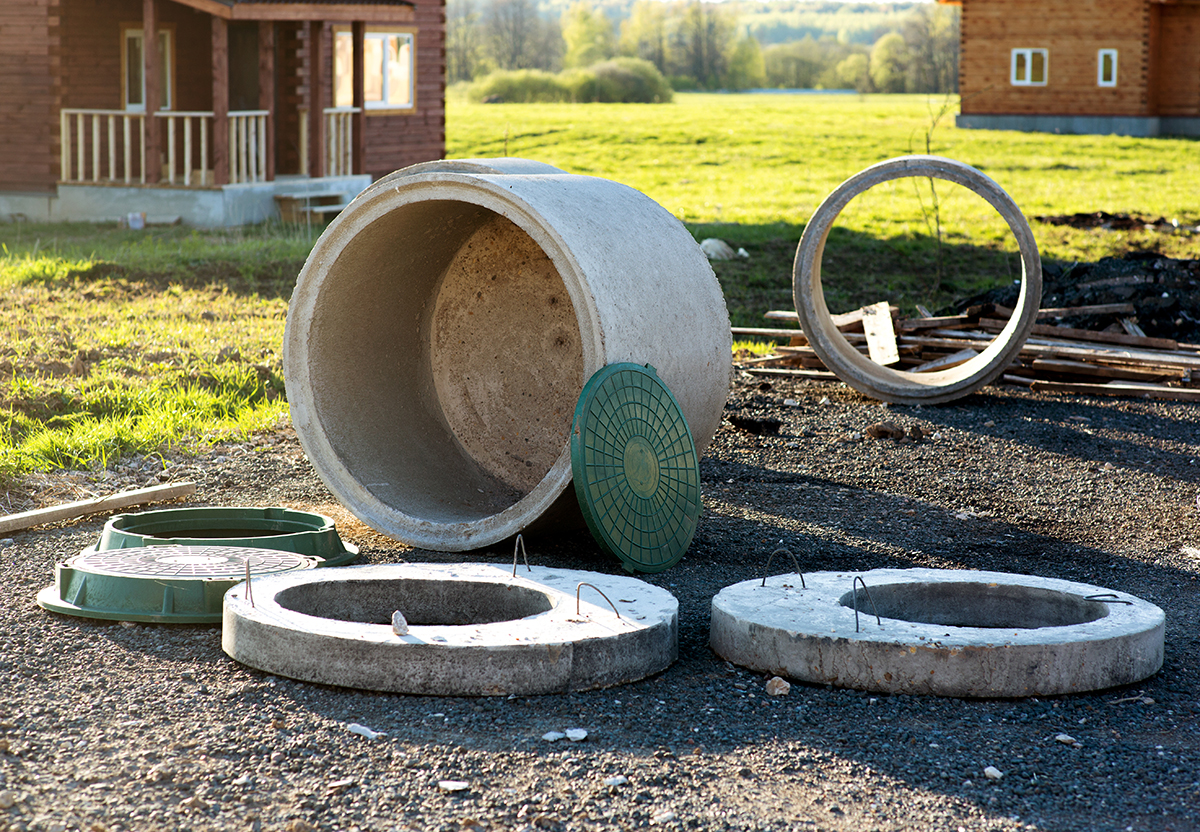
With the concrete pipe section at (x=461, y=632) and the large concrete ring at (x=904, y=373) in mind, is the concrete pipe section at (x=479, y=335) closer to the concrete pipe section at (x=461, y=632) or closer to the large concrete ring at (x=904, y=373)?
the concrete pipe section at (x=461, y=632)

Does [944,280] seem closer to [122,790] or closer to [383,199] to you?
[383,199]

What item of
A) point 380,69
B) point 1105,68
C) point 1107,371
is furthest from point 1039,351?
point 1105,68

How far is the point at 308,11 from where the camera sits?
711 inches

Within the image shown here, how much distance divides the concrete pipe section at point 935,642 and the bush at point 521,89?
5175cm

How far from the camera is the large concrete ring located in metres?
8.37

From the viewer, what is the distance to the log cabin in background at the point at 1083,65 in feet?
114

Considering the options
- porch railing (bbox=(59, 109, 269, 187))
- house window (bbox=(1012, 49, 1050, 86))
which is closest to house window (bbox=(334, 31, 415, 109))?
porch railing (bbox=(59, 109, 269, 187))

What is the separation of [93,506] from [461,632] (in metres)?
2.63

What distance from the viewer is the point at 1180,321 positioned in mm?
10516

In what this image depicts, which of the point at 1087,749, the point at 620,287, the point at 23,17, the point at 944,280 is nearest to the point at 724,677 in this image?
the point at 1087,749

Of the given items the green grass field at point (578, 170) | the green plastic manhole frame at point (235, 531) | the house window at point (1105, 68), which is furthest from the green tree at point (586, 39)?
the green plastic manhole frame at point (235, 531)

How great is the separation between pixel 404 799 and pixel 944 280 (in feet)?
37.6

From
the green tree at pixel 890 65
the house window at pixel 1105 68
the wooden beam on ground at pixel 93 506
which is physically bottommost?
the wooden beam on ground at pixel 93 506

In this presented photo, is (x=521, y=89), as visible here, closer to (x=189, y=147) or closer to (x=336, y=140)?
(x=336, y=140)
